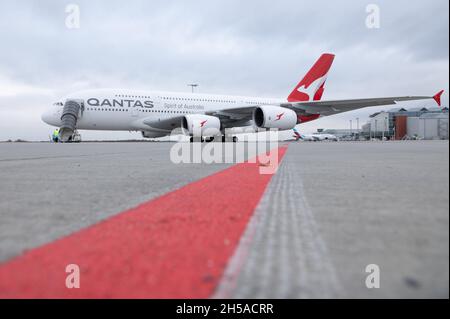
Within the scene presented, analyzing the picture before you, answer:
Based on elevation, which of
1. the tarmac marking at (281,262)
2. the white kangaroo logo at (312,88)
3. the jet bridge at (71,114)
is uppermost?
the white kangaroo logo at (312,88)

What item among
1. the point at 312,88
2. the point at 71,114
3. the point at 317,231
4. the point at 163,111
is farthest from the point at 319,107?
the point at 317,231

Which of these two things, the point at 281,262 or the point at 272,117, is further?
the point at 272,117

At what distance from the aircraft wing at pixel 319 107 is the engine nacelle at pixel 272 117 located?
2.42 feet

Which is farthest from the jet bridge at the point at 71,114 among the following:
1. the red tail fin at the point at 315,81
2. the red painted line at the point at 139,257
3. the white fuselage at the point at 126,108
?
the red painted line at the point at 139,257

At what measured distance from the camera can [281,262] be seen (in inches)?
46.0

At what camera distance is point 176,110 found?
17.3 m

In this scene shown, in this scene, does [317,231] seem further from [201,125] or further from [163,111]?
[163,111]

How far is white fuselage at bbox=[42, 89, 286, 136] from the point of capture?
52.1 feet

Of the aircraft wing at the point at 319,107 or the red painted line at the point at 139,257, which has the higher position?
the aircraft wing at the point at 319,107

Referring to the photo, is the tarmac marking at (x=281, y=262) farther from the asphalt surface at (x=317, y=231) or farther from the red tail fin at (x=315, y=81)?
the red tail fin at (x=315, y=81)

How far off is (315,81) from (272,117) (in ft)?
24.3

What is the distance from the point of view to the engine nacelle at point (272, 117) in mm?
13531

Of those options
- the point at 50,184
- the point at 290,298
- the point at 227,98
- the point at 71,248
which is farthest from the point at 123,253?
the point at 227,98

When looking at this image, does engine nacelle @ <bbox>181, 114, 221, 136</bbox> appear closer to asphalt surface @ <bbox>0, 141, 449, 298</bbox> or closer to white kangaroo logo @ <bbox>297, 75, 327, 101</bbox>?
white kangaroo logo @ <bbox>297, 75, 327, 101</bbox>
